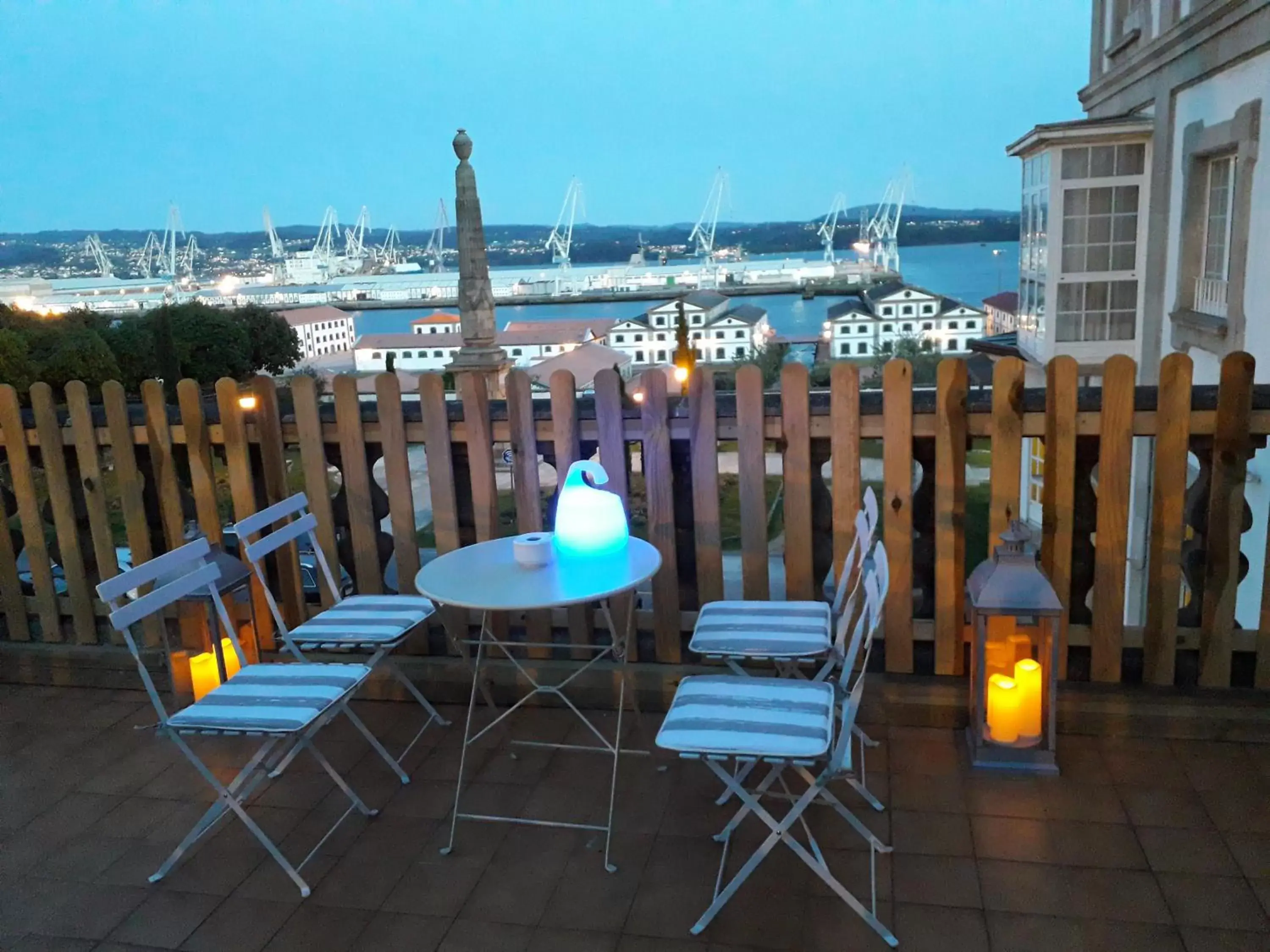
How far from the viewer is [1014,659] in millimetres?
2852

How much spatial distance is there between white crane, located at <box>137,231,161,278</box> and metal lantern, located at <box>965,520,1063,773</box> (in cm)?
4659

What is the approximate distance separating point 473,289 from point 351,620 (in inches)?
607

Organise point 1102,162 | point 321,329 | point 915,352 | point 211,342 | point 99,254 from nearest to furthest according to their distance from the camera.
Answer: point 1102,162 → point 915,352 → point 211,342 → point 321,329 → point 99,254

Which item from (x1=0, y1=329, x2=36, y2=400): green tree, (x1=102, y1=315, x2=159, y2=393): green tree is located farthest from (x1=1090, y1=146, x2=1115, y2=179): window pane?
(x1=102, y1=315, x2=159, y2=393): green tree

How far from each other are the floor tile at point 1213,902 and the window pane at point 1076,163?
8170 mm

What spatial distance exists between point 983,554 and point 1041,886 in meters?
9.83

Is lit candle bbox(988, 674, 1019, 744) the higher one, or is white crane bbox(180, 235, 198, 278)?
white crane bbox(180, 235, 198, 278)

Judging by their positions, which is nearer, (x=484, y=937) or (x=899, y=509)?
(x=484, y=937)

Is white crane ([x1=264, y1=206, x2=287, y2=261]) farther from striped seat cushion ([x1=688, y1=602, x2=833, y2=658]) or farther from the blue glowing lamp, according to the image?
striped seat cushion ([x1=688, y1=602, x2=833, y2=658])

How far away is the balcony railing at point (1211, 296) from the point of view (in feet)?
22.6

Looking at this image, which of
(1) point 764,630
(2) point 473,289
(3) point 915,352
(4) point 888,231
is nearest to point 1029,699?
(1) point 764,630

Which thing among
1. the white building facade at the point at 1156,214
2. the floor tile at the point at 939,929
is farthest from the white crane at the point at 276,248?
the floor tile at the point at 939,929

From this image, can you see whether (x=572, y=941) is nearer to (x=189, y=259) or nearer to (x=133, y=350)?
(x=133, y=350)

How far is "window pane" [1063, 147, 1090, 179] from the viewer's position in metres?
8.79
